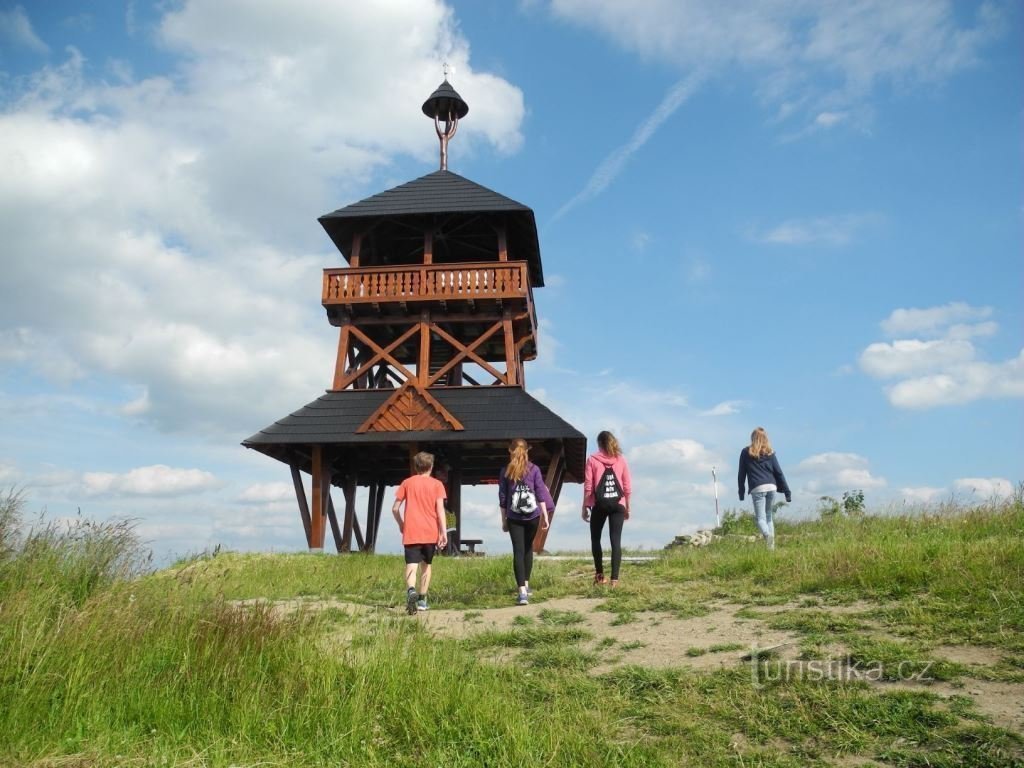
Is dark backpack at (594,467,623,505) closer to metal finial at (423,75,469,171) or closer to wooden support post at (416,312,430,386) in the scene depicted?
wooden support post at (416,312,430,386)

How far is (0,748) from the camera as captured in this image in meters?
3.89

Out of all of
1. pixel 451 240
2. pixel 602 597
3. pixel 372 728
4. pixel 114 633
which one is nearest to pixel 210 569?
pixel 602 597

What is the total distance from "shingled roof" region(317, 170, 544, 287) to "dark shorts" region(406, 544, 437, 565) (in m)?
13.1

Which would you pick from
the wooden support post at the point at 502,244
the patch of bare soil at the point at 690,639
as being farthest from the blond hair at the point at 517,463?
the wooden support post at the point at 502,244

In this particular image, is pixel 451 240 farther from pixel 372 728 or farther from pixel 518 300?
pixel 372 728

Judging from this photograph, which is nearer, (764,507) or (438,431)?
(764,507)

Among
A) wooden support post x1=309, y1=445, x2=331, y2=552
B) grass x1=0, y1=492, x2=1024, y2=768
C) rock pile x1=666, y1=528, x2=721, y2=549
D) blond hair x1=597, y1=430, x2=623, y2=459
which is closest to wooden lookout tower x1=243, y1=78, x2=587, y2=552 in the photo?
wooden support post x1=309, y1=445, x2=331, y2=552

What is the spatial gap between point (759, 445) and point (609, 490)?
10.8 feet

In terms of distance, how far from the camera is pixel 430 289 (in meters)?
19.7

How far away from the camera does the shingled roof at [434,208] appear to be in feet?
66.8

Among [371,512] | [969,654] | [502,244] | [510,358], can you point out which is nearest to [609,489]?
[969,654]

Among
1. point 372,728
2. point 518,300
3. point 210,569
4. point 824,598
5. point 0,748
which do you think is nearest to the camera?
point 0,748

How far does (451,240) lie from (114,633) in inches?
A: 735

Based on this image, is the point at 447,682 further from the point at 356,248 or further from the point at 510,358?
the point at 356,248
